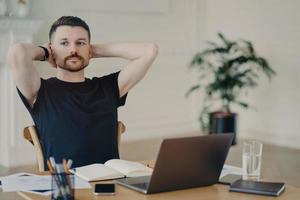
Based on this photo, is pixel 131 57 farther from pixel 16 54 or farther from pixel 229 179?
pixel 229 179

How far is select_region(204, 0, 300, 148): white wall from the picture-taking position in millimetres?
5875

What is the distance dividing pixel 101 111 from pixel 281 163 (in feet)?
10.1

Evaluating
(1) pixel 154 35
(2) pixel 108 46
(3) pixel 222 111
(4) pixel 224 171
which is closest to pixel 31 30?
(1) pixel 154 35

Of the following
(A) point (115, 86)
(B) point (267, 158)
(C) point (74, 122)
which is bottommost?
(B) point (267, 158)

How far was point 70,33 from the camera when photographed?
2381mm

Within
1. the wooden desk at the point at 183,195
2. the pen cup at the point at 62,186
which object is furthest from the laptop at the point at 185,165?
the pen cup at the point at 62,186

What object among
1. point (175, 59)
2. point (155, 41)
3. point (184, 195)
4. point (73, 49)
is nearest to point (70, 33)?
point (73, 49)

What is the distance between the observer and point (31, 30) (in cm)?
504

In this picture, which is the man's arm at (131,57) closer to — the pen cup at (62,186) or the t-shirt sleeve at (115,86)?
the t-shirt sleeve at (115,86)

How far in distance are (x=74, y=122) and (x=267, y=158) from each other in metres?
3.32

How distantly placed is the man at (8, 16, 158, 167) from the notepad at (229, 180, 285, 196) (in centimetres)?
66

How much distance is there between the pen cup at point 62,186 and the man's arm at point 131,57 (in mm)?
913

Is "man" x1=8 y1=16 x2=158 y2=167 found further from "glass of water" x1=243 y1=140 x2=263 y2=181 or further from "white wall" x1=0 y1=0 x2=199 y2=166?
"white wall" x1=0 y1=0 x2=199 y2=166

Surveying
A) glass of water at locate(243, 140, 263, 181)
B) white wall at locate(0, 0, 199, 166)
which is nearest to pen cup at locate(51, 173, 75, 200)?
glass of water at locate(243, 140, 263, 181)
